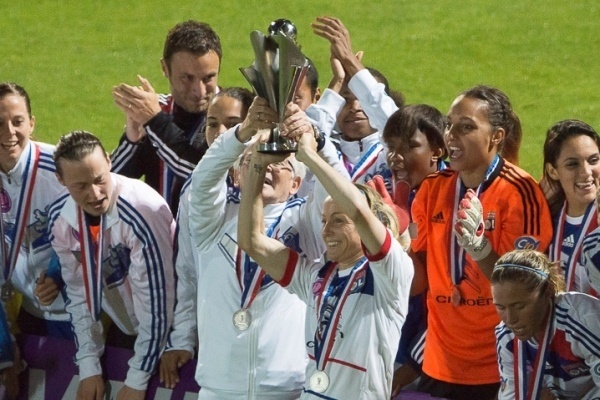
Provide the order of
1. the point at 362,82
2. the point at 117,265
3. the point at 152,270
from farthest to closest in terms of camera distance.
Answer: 1. the point at 362,82
2. the point at 117,265
3. the point at 152,270

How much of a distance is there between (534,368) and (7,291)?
2.67 metres

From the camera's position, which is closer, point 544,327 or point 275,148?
point 275,148

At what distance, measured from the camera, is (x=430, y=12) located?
505 inches

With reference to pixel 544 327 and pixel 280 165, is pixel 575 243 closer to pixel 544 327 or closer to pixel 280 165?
pixel 544 327

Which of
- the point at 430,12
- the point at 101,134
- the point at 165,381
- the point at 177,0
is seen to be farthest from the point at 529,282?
the point at 177,0

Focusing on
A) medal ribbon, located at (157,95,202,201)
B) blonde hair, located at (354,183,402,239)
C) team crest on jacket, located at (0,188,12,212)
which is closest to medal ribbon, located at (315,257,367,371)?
blonde hair, located at (354,183,402,239)

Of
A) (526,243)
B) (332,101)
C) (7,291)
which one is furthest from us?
(7,291)

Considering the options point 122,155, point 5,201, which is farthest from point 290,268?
point 5,201

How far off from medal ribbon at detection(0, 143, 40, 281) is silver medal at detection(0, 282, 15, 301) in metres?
0.08

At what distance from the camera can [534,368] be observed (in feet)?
15.7

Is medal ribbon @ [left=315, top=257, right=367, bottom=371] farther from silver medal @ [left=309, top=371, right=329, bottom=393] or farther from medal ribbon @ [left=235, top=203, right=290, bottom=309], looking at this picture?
medal ribbon @ [left=235, top=203, right=290, bottom=309]

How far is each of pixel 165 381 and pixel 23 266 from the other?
1.04 meters

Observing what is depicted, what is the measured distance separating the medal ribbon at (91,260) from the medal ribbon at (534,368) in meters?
1.91

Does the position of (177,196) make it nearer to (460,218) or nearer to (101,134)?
(460,218)
